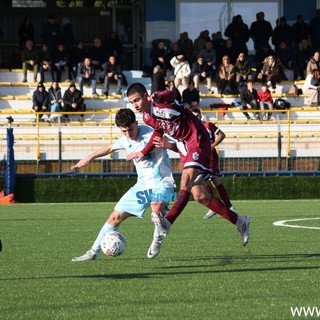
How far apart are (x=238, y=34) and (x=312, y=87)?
341 centimetres

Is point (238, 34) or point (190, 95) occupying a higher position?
point (238, 34)

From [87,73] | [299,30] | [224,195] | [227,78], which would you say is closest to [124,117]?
[224,195]

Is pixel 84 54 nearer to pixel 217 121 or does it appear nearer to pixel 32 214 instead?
pixel 217 121

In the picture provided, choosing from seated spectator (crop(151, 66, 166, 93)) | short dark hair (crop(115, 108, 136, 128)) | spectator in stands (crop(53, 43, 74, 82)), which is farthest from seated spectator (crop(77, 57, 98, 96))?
short dark hair (crop(115, 108, 136, 128))

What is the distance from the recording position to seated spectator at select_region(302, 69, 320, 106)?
29.8 meters

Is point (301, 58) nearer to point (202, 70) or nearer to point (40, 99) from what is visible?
point (202, 70)

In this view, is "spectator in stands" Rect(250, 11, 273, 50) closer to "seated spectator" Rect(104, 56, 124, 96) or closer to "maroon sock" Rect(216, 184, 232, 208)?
"seated spectator" Rect(104, 56, 124, 96)

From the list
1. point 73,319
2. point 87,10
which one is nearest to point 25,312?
point 73,319

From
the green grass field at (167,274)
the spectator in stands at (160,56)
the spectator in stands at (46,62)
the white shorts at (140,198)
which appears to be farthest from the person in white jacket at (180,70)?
the white shorts at (140,198)

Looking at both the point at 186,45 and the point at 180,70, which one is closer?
the point at 180,70

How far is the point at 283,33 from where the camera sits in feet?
105

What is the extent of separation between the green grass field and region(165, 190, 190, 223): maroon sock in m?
0.46

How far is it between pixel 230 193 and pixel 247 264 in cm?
1437

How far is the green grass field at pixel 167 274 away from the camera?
7.11 metres
